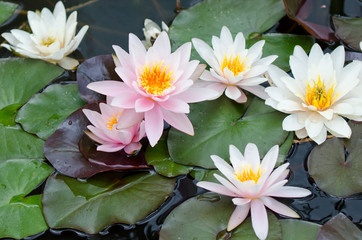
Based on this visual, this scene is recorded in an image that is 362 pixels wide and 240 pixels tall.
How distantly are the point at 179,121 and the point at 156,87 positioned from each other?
→ 0.21 metres

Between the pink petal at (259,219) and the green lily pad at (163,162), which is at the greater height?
the green lily pad at (163,162)

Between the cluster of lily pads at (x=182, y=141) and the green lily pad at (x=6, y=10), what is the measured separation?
900 mm

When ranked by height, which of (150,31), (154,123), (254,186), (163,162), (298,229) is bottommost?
(298,229)

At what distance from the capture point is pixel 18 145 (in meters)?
2.36

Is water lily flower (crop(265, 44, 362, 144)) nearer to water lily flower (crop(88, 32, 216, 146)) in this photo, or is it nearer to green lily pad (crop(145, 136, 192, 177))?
water lily flower (crop(88, 32, 216, 146))

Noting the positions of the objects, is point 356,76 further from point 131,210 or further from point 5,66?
point 5,66

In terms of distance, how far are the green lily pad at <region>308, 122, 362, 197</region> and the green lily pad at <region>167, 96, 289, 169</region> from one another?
0.21 m

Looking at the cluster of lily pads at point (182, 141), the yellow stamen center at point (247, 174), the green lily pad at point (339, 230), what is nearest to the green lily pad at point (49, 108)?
the cluster of lily pads at point (182, 141)

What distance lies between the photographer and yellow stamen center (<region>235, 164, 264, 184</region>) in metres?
1.96

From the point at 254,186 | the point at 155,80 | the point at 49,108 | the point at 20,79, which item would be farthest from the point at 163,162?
the point at 20,79

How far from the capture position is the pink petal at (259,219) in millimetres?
A: 1845

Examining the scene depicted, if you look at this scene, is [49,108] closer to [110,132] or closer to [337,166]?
[110,132]

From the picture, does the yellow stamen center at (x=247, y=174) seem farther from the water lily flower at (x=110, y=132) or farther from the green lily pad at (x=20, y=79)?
the green lily pad at (x=20, y=79)

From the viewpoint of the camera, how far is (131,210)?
2.05 metres
